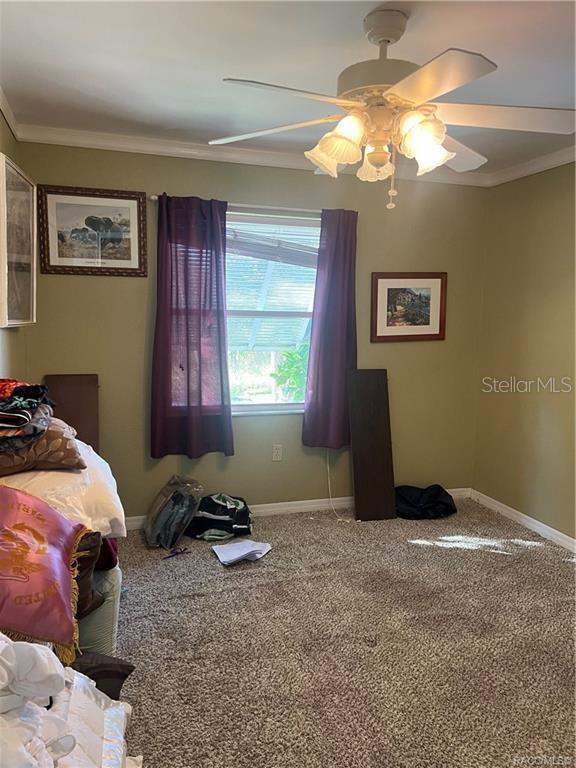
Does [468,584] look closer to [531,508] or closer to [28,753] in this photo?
[531,508]

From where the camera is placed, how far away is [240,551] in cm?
307

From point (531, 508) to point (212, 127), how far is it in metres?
3.11

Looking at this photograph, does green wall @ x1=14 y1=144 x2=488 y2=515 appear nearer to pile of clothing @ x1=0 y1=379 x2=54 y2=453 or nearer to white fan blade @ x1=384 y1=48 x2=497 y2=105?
pile of clothing @ x1=0 y1=379 x2=54 y2=453

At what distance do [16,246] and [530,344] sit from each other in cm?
312

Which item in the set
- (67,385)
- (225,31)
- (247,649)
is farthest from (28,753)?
(67,385)

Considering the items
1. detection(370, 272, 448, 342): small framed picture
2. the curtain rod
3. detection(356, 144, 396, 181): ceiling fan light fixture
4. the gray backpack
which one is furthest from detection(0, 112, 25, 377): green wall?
detection(370, 272, 448, 342): small framed picture

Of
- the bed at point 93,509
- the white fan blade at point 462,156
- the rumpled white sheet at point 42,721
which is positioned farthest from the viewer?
the white fan blade at point 462,156

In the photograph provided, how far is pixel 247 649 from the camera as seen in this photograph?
2219mm

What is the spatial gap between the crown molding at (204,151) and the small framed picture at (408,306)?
27.1 inches

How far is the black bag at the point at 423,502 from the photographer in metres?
3.73

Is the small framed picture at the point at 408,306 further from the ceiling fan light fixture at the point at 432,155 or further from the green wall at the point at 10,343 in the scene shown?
the green wall at the point at 10,343

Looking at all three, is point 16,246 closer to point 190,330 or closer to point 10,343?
point 10,343

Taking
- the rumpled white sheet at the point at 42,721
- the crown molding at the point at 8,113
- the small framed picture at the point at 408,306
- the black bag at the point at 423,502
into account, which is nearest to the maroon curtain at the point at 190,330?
the crown molding at the point at 8,113

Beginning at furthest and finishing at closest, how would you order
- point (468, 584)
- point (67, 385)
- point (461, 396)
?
point (461, 396), point (67, 385), point (468, 584)
